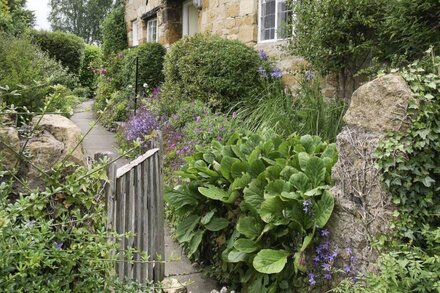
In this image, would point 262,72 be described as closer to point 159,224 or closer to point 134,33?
point 159,224

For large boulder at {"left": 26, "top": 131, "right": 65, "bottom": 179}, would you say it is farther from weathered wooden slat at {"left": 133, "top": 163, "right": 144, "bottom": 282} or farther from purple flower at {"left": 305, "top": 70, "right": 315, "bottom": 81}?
purple flower at {"left": 305, "top": 70, "right": 315, "bottom": 81}

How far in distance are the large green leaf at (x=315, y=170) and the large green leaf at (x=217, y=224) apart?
2.66 ft

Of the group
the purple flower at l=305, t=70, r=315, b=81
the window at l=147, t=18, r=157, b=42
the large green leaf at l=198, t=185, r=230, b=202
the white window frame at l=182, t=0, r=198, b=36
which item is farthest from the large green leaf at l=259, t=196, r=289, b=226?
the window at l=147, t=18, r=157, b=42

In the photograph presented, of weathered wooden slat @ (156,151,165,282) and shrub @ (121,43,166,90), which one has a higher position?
shrub @ (121,43,166,90)

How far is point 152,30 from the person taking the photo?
15.2m

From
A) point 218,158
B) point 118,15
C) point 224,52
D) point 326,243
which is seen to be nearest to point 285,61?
point 224,52

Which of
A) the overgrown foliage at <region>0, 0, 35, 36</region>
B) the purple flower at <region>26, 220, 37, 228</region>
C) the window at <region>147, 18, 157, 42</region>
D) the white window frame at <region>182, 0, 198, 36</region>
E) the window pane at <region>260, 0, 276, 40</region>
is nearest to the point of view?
the purple flower at <region>26, 220, 37, 228</region>

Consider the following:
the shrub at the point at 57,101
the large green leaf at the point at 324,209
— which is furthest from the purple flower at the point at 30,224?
the large green leaf at the point at 324,209

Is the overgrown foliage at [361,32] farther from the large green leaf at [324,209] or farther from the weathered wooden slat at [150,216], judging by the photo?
the weathered wooden slat at [150,216]

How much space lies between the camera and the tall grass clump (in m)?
5.21

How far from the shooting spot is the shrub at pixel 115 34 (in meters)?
17.2

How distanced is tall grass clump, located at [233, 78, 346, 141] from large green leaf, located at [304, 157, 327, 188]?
197cm

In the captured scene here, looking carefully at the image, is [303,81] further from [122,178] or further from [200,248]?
[122,178]

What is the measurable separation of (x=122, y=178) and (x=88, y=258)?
808 mm
